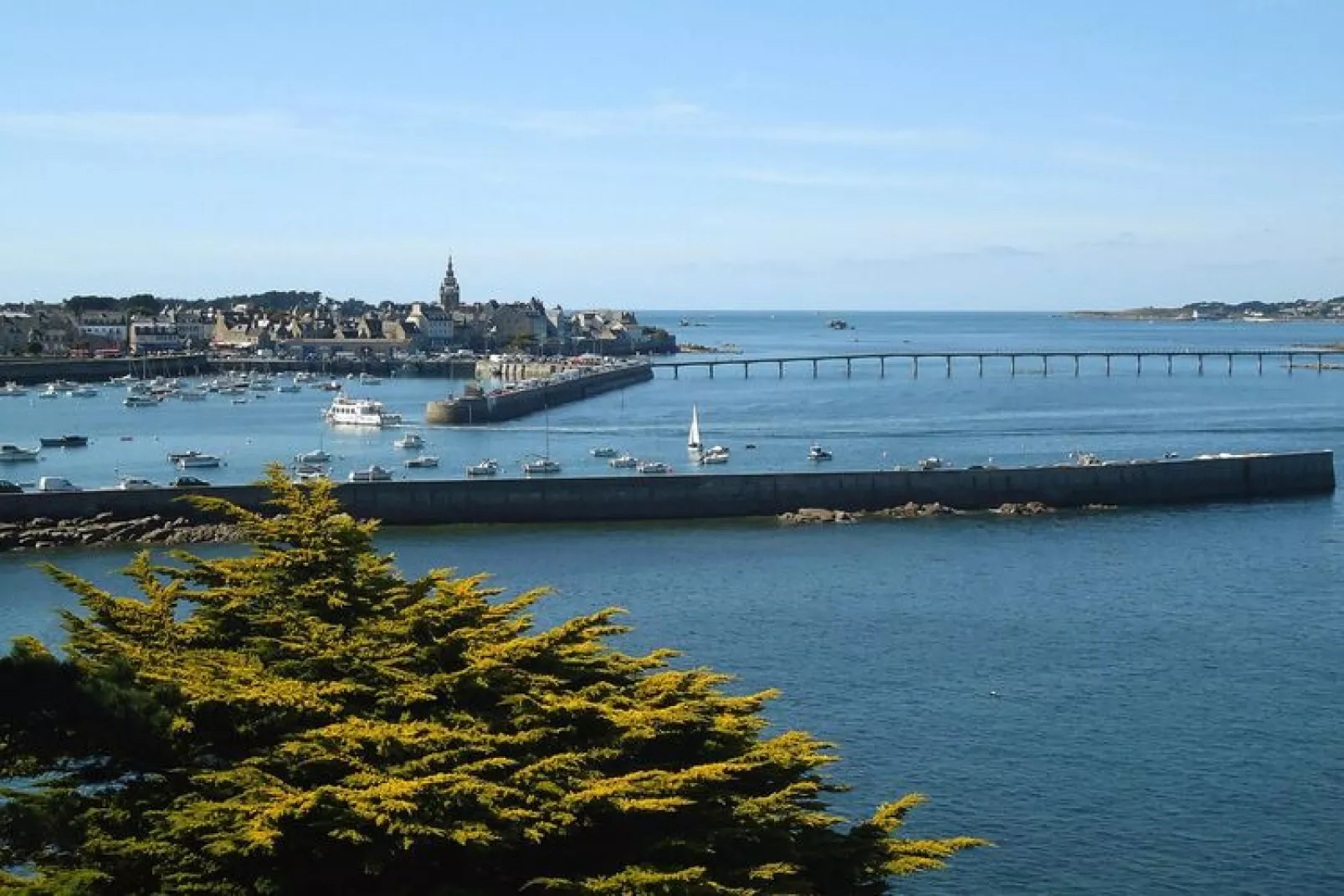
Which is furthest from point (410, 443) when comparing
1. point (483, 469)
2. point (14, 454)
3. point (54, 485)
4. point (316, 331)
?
point (316, 331)

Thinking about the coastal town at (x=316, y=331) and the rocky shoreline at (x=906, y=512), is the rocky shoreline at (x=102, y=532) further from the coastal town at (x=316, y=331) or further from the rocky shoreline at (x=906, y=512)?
the coastal town at (x=316, y=331)

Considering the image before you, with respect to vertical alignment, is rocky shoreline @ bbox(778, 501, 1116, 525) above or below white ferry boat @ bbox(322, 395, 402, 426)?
below

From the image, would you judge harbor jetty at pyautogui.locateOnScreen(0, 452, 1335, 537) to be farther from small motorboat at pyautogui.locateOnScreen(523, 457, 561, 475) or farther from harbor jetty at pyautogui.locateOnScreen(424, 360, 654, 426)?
harbor jetty at pyautogui.locateOnScreen(424, 360, 654, 426)

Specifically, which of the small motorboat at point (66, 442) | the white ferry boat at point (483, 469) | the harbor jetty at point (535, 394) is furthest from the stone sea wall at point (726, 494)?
the harbor jetty at point (535, 394)

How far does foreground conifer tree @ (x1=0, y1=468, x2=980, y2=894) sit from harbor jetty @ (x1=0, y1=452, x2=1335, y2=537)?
22.7 meters

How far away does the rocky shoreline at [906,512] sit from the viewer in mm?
35156

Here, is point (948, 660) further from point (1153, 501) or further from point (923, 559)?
point (1153, 501)

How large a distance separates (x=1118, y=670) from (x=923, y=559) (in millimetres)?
9283

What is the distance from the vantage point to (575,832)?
9.91 m

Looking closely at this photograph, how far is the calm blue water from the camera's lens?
14844mm

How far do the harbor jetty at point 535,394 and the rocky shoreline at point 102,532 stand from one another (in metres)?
27.6

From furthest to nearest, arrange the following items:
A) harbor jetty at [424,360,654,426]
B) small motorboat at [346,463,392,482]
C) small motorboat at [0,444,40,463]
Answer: harbor jetty at [424,360,654,426], small motorboat at [0,444,40,463], small motorboat at [346,463,392,482]

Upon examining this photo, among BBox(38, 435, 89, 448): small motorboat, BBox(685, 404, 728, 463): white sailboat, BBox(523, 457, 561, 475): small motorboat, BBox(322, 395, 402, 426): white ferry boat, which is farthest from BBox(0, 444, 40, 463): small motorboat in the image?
BBox(685, 404, 728, 463): white sailboat

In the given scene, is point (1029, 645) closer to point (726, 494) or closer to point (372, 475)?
point (726, 494)
